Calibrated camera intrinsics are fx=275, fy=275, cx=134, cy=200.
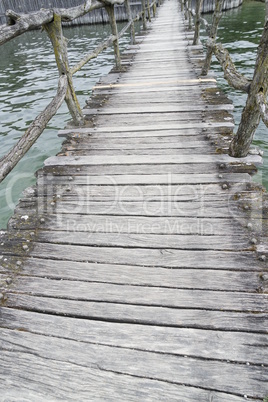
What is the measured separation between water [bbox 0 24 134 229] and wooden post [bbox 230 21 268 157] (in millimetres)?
3561

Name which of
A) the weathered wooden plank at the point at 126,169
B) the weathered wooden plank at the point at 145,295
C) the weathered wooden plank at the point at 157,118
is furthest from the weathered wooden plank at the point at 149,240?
the weathered wooden plank at the point at 157,118

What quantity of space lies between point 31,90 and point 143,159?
7.71 meters

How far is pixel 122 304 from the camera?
2.10m

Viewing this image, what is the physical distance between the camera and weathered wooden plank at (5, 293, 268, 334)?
190cm

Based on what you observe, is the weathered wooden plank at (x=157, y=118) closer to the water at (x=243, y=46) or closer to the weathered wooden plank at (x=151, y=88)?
the weathered wooden plank at (x=151, y=88)

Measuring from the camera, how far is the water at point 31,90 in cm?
Result: 532

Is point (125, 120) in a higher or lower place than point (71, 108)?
lower

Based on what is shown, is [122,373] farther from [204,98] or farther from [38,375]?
[204,98]

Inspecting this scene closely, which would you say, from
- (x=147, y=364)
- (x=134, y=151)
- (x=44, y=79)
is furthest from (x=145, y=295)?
(x=44, y=79)

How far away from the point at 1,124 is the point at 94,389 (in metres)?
7.36

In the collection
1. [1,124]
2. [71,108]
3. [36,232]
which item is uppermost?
[71,108]

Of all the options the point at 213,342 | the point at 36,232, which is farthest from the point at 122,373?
the point at 36,232

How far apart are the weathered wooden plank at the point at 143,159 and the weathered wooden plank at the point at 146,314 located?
2.00 meters

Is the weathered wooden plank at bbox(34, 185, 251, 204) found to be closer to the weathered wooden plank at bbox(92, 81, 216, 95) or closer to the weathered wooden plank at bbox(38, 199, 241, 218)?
the weathered wooden plank at bbox(38, 199, 241, 218)
